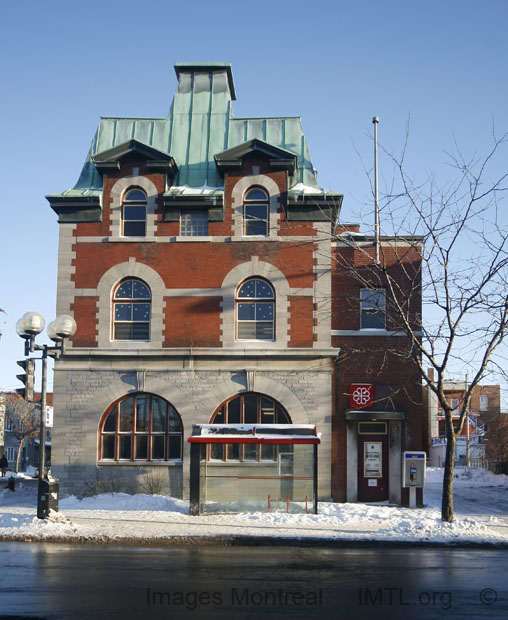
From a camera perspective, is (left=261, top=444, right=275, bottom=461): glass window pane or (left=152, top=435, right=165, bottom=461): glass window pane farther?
(left=152, top=435, right=165, bottom=461): glass window pane

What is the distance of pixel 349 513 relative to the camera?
72.1ft

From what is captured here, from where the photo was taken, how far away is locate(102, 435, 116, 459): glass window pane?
25614 mm

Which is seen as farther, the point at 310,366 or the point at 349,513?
the point at 310,366

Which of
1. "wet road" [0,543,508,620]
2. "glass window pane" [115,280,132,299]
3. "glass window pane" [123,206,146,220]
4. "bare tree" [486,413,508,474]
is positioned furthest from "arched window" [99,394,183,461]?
"bare tree" [486,413,508,474]

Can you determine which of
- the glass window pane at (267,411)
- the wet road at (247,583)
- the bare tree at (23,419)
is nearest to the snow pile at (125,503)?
the glass window pane at (267,411)

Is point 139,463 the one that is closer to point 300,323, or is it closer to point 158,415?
point 158,415

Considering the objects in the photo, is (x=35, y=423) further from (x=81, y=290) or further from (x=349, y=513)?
(x=349, y=513)

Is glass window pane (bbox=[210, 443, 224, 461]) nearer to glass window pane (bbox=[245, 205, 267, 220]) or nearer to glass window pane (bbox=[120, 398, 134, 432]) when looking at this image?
glass window pane (bbox=[120, 398, 134, 432])

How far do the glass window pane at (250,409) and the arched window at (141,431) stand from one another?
7.19 feet

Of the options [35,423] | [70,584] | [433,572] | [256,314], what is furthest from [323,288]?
[35,423]

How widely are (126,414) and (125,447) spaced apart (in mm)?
1075

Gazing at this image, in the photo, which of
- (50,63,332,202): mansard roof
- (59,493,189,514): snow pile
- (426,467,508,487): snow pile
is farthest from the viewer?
(426,467,508,487): snow pile

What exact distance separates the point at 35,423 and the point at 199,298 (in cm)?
5809

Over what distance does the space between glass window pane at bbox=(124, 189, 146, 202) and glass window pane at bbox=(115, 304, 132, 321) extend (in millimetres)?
3737
